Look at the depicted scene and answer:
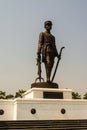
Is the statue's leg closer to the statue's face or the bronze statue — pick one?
the bronze statue

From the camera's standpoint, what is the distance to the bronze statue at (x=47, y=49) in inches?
643

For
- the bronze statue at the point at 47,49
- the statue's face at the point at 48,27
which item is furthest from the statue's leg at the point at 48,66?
the statue's face at the point at 48,27

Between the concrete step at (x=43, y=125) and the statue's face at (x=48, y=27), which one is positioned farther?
the statue's face at (x=48, y=27)

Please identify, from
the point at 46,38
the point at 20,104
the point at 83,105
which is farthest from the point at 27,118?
the point at 46,38

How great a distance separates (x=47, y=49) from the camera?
16.5 metres

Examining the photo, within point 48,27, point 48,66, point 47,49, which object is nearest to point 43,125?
point 48,66

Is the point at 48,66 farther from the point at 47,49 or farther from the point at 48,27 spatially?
the point at 48,27

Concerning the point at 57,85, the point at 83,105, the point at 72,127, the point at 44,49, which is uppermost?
the point at 44,49

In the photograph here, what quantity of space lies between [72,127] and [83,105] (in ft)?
13.0

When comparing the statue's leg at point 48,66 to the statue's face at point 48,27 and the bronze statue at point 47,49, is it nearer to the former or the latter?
the bronze statue at point 47,49

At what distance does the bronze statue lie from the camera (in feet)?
53.6

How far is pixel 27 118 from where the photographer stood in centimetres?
1468

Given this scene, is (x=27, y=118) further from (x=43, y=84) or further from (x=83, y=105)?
(x=83, y=105)

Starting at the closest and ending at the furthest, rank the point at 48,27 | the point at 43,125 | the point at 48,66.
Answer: the point at 43,125 < the point at 48,66 < the point at 48,27
